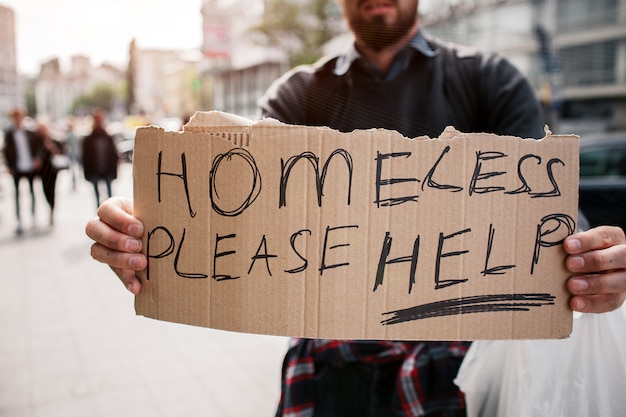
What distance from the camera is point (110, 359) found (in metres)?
3.27

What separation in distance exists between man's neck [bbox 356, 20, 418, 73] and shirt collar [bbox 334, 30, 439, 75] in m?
0.01

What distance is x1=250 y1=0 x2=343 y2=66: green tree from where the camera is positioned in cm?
334

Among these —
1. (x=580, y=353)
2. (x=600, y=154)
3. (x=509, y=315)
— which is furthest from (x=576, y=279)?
(x=600, y=154)

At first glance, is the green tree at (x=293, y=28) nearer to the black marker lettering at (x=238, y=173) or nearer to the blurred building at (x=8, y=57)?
the black marker lettering at (x=238, y=173)

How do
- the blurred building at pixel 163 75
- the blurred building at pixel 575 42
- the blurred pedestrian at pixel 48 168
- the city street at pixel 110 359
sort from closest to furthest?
the blurred building at pixel 163 75, the city street at pixel 110 359, the blurred pedestrian at pixel 48 168, the blurred building at pixel 575 42

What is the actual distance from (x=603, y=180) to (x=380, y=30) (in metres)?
3.88

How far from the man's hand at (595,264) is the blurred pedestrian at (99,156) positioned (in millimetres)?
6620

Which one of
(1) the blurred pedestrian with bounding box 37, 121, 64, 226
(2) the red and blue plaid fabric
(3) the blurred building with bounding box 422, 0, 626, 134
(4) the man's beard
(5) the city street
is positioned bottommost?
(5) the city street

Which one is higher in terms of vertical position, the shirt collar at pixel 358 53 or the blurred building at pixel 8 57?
the blurred building at pixel 8 57

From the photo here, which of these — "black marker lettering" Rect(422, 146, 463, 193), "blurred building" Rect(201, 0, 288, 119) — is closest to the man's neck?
"blurred building" Rect(201, 0, 288, 119)

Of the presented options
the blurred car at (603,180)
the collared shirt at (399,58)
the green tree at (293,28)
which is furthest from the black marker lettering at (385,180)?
the blurred car at (603,180)

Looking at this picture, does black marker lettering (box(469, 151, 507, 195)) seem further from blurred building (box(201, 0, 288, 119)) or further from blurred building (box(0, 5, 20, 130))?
blurred building (box(0, 5, 20, 130))

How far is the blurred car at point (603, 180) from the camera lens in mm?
4375

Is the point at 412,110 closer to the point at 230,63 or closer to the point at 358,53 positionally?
the point at 358,53
